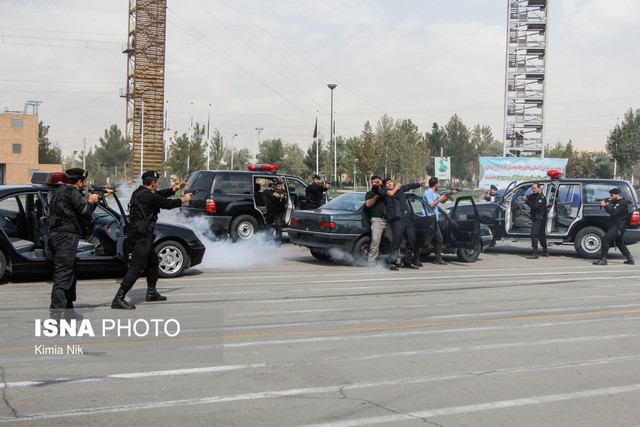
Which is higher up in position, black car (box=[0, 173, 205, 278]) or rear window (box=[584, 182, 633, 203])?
rear window (box=[584, 182, 633, 203])

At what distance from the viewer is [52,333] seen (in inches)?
260

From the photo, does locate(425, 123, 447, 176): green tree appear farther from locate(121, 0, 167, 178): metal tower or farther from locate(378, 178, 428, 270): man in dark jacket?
locate(378, 178, 428, 270): man in dark jacket

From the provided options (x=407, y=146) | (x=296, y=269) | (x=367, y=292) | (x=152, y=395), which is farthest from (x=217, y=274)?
(x=407, y=146)

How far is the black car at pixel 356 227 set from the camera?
12492mm

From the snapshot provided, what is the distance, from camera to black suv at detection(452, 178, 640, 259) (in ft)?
50.2

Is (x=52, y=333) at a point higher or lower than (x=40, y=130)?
lower

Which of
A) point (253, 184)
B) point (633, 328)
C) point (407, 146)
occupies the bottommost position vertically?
point (633, 328)

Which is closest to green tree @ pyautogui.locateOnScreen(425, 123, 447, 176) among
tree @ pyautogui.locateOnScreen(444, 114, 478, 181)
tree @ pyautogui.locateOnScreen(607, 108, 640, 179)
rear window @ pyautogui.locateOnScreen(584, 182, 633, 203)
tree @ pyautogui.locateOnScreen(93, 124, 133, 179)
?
tree @ pyautogui.locateOnScreen(444, 114, 478, 181)

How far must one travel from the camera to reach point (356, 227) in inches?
494

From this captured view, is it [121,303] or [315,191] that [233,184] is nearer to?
[315,191]

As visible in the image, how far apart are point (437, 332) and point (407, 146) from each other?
6425 cm

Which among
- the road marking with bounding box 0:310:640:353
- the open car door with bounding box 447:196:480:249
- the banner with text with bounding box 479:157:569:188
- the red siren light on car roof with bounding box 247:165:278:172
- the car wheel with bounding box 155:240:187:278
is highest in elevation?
the banner with text with bounding box 479:157:569:188

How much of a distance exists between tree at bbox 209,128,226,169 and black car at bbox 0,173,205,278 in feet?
178

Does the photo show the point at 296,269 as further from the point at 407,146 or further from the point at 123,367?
the point at 407,146
